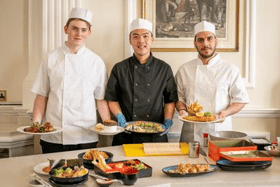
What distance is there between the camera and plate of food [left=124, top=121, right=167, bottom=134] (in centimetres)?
312

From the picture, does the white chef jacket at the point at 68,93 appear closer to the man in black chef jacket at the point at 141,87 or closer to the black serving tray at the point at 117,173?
the man in black chef jacket at the point at 141,87

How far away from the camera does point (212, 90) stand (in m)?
3.43

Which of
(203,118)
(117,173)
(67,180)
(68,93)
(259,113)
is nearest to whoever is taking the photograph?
(67,180)

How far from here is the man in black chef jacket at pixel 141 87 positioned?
3459 millimetres

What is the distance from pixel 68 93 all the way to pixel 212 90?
1228mm

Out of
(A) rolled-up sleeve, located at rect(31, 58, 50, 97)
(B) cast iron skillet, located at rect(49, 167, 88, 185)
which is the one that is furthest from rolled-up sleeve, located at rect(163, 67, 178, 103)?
(B) cast iron skillet, located at rect(49, 167, 88, 185)

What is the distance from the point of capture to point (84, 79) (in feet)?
11.0

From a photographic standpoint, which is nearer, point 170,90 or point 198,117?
point 198,117

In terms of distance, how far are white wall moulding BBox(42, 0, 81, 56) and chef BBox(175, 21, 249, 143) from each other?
1252mm

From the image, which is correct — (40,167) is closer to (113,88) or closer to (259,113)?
(113,88)

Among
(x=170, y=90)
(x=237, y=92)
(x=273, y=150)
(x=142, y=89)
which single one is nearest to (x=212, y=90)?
(x=237, y=92)

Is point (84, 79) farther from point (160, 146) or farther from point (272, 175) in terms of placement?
point (272, 175)

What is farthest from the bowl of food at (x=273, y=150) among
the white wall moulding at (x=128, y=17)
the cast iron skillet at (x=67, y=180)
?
the white wall moulding at (x=128, y=17)

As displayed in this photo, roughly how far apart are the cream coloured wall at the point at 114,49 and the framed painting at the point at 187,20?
0.08 m
